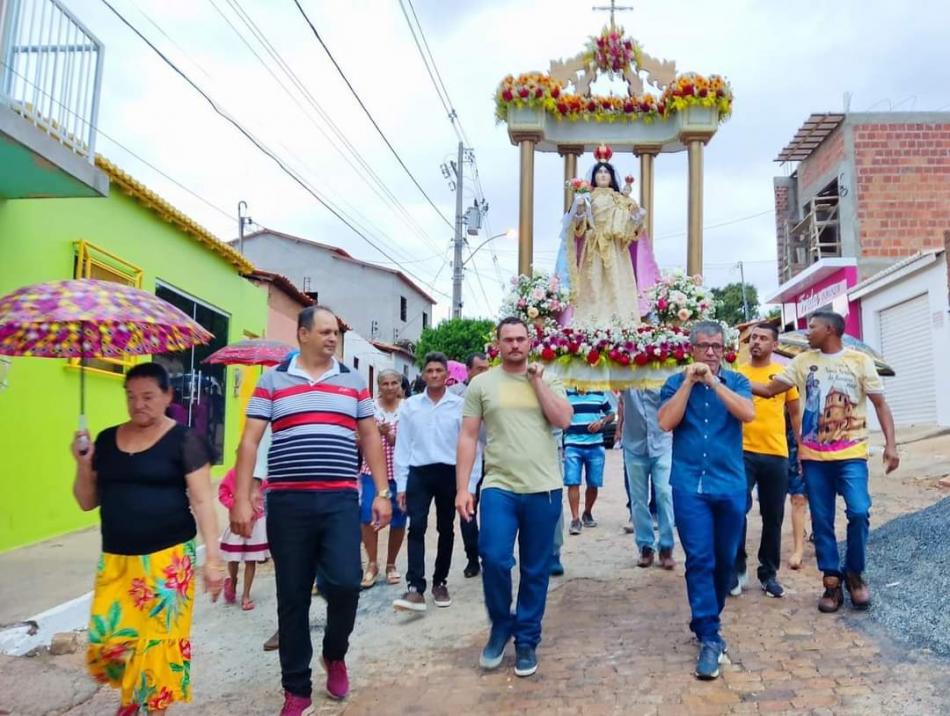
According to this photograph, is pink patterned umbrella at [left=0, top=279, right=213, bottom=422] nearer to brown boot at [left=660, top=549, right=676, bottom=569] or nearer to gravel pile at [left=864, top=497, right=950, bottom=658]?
brown boot at [left=660, top=549, right=676, bottom=569]

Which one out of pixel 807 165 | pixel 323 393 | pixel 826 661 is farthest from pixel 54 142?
pixel 807 165

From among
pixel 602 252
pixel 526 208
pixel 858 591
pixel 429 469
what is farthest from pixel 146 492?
pixel 526 208

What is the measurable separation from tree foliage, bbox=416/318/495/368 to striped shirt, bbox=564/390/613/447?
22.2m

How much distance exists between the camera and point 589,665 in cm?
420

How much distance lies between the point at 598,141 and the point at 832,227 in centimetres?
1863

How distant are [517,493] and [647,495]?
2.55 meters

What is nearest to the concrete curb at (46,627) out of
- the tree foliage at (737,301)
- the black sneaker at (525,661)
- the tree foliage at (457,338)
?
the black sneaker at (525,661)

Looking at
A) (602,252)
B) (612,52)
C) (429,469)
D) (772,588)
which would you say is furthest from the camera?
(612,52)

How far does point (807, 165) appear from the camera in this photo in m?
24.2

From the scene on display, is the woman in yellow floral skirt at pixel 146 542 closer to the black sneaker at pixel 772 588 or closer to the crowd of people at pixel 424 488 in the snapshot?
the crowd of people at pixel 424 488

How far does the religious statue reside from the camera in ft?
21.9

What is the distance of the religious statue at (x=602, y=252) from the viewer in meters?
6.68

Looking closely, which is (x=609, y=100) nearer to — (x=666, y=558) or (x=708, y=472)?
(x=666, y=558)

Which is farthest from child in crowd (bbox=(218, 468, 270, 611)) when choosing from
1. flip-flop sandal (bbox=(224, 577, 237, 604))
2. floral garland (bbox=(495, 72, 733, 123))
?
floral garland (bbox=(495, 72, 733, 123))
